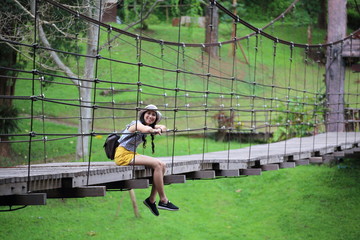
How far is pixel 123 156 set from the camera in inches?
187

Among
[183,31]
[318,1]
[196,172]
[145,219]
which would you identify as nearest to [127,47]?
[183,31]

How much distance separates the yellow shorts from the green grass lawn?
10.6 feet

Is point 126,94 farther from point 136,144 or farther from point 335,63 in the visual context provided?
point 136,144

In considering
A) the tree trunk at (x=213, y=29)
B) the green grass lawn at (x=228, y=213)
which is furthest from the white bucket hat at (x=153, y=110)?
the tree trunk at (x=213, y=29)

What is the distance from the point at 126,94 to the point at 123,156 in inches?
442

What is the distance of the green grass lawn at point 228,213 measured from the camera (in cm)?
813

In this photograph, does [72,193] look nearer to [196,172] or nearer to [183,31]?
[196,172]

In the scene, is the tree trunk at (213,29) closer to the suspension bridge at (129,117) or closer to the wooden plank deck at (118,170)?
the suspension bridge at (129,117)

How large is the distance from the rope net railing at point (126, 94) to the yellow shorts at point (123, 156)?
0.89 ft

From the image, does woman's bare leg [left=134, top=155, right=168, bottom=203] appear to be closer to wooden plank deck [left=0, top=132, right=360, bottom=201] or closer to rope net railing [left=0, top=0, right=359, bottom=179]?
wooden plank deck [left=0, top=132, right=360, bottom=201]

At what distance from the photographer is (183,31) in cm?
2261

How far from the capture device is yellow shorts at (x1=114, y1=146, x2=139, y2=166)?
15.5 ft

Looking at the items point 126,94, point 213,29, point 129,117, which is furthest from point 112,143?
point 213,29

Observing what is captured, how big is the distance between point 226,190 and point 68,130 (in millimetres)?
3572
